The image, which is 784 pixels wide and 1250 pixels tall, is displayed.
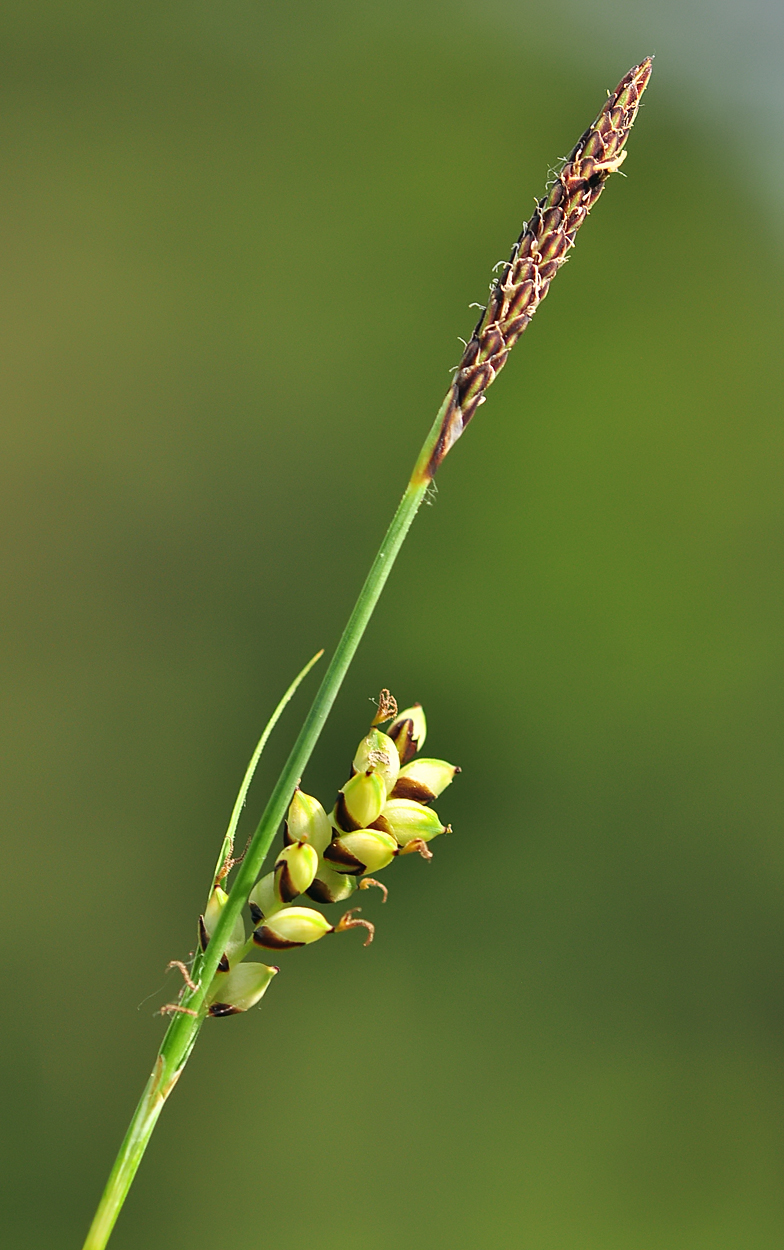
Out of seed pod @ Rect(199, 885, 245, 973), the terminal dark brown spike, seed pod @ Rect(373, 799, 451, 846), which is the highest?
the terminal dark brown spike

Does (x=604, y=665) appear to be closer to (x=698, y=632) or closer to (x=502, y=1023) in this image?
(x=698, y=632)

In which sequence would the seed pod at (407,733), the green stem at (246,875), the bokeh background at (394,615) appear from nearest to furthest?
the green stem at (246,875), the seed pod at (407,733), the bokeh background at (394,615)

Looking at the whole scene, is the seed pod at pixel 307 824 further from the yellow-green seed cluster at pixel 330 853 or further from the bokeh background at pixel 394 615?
the bokeh background at pixel 394 615

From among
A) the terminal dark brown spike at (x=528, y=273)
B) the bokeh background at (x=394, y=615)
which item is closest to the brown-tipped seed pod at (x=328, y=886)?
the terminal dark brown spike at (x=528, y=273)

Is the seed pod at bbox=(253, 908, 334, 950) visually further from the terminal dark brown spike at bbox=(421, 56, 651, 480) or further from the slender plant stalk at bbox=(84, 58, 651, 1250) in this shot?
the terminal dark brown spike at bbox=(421, 56, 651, 480)

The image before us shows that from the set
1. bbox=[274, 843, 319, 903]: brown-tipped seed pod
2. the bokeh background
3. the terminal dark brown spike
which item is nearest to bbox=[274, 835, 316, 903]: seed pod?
bbox=[274, 843, 319, 903]: brown-tipped seed pod

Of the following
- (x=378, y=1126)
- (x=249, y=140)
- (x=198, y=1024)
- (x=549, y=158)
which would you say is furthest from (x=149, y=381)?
(x=198, y=1024)
